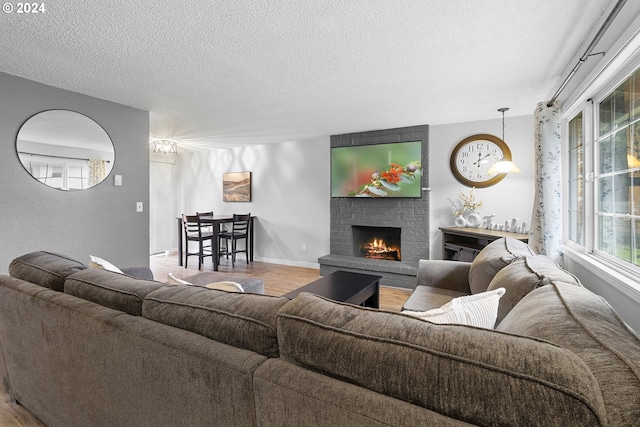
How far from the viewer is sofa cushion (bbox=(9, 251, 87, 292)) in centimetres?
146

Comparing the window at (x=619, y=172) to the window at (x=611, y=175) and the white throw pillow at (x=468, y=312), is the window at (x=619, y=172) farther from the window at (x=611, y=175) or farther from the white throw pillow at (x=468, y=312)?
the white throw pillow at (x=468, y=312)

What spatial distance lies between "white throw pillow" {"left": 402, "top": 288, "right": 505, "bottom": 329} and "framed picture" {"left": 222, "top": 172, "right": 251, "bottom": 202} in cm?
538

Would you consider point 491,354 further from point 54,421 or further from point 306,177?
point 306,177

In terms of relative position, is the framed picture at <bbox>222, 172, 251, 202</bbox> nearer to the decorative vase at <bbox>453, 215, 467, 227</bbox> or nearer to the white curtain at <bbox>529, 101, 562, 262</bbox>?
the decorative vase at <bbox>453, 215, 467, 227</bbox>

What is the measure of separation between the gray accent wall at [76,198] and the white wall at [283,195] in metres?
2.43

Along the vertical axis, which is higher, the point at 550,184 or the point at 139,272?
the point at 550,184

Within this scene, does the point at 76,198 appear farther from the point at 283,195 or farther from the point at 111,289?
the point at 283,195

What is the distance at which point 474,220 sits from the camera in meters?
4.01

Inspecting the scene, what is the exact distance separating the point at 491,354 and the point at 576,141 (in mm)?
2955

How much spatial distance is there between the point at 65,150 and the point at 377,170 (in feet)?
12.6

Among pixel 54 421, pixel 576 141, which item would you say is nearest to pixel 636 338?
pixel 54 421

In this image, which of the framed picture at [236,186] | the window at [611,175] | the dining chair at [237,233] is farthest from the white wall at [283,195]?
the window at [611,175]

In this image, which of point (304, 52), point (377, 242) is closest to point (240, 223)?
point (377, 242)

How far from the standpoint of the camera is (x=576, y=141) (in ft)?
8.63
